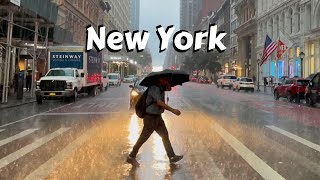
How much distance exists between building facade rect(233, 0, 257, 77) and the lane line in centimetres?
6321

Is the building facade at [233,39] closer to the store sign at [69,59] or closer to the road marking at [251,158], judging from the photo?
the store sign at [69,59]

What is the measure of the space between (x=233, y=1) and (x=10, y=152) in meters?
89.1

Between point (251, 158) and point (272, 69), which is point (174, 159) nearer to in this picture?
point (251, 158)

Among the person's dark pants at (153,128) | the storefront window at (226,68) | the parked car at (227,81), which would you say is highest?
the storefront window at (226,68)

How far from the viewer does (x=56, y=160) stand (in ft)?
26.2

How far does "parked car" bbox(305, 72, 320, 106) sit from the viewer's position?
74.0ft

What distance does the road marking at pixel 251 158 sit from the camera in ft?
22.5

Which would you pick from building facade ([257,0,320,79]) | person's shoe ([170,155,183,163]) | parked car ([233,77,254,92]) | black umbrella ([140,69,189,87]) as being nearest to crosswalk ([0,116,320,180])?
person's shoe ([170,155,183,163])

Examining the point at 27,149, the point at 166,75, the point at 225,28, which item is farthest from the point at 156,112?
the point at 225,28

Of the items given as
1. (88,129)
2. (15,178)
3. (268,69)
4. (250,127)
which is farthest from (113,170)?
(268,69)

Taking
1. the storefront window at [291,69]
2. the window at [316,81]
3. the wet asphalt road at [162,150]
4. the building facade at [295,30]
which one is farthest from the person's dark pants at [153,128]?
the storefront window at [291,69]

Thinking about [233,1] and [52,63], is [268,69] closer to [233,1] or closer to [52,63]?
[233,1]

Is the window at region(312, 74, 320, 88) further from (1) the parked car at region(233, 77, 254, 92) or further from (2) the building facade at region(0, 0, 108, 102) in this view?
(1) the parked car at region(233, 77, 254, 92)

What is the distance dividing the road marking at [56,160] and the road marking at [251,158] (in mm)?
3590
